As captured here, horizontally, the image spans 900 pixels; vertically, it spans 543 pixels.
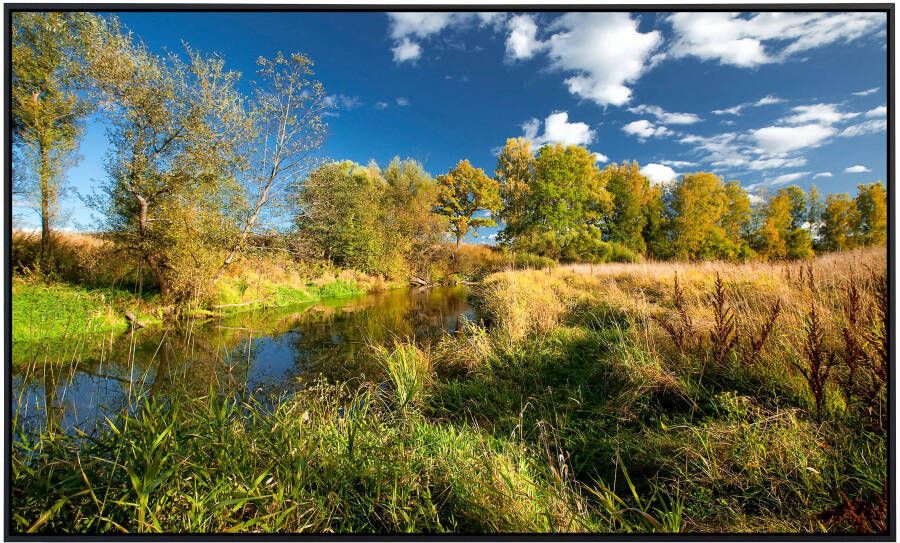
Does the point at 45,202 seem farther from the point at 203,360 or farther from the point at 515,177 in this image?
the point at 515,177

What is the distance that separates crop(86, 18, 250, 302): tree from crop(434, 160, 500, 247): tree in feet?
66.6

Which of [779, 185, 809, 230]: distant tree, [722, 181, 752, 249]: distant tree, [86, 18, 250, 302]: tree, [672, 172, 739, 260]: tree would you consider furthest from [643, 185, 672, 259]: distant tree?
[86, 18, 250, 302]: tree

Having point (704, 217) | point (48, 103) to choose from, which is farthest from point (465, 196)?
point (48, 103)

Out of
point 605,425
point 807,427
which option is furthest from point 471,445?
point 807,427

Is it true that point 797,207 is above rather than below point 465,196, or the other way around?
Answer: below

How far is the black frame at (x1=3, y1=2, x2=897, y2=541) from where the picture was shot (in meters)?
1.28

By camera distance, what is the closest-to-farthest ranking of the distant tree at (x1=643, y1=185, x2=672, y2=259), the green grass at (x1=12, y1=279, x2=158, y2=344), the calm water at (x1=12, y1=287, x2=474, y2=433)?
1. the green grass at (x1=12, y1=279, x2=158, y2=344)
2. the calm water at (x1=12, y1=287, x2=474, y2=433)
3. the distant tree at (x1=643, y1=185, x2=672, y2=259)

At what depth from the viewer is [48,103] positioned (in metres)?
5.42

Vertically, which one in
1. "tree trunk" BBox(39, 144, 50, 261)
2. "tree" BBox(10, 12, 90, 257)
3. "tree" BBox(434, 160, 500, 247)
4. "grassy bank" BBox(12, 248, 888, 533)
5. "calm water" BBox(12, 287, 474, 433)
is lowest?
"calm water" BBox(12, 287, 474, 433)

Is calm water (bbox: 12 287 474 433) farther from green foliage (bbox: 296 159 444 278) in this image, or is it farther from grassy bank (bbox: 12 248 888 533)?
green foliage (bbox: 296 159 444 278)

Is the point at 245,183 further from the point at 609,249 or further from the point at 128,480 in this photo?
the point at 609,249

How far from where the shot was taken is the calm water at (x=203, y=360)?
314cm

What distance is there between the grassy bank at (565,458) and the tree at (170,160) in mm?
7551

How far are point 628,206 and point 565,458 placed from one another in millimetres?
23692
